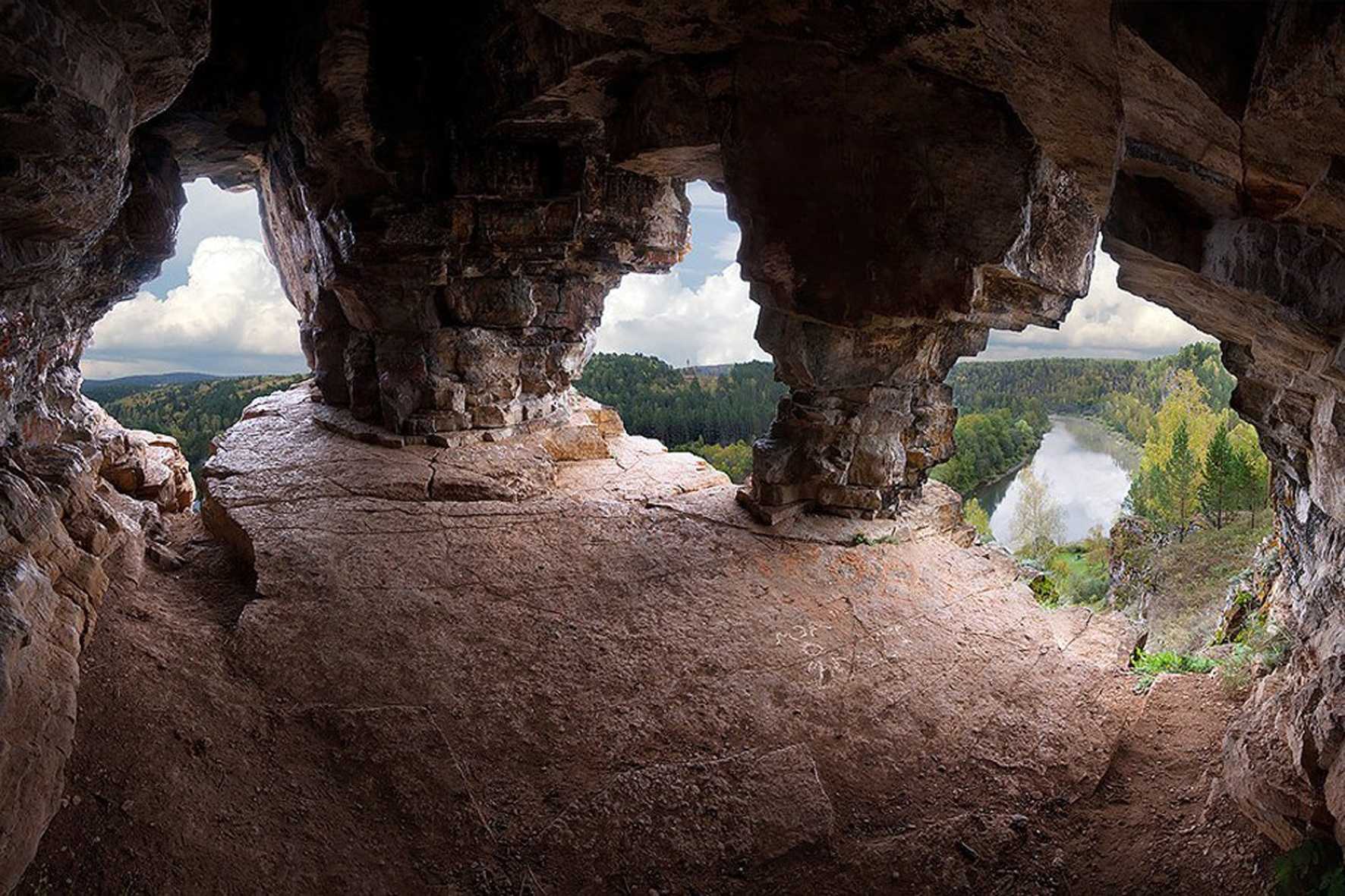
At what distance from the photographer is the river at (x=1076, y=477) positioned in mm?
43375

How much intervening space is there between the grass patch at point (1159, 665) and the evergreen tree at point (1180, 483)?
21287mm

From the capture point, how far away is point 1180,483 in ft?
88.2

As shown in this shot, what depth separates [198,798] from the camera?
5.47 metres

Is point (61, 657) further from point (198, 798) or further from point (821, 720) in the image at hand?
point (821, 720)

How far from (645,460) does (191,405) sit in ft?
62.9

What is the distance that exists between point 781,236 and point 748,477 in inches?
169

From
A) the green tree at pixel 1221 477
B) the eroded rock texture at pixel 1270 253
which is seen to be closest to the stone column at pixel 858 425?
the eroded rock texture at pixel 1270 253

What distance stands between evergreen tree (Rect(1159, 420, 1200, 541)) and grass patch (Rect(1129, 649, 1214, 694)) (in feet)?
69.8

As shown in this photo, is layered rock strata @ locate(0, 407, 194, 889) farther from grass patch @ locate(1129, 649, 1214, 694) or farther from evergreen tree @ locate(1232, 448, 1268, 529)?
evergreen tree @ locate(1232, 448, 1268, 529)

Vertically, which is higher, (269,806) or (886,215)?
(886,215)

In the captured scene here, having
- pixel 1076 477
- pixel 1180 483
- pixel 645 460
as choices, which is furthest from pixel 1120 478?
pixel 645 460

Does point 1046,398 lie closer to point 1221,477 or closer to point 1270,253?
point 1221,477

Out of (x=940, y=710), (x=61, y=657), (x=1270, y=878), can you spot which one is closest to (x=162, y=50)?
(x=61, y=657)

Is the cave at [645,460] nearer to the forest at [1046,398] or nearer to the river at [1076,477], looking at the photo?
the forest at [1046,398]
